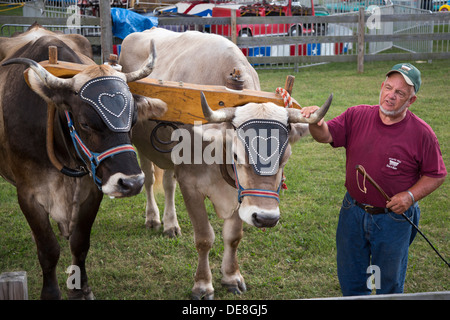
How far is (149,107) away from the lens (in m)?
3.55

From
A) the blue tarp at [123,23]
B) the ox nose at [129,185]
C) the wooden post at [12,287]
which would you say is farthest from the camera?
the blue tarp at [123,23]

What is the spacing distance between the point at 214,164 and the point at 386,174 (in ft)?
4.34

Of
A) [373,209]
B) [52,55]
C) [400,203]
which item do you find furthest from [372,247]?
[52,55]

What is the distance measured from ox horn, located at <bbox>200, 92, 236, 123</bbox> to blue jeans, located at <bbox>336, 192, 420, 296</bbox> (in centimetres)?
101

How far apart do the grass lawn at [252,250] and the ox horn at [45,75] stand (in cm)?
186

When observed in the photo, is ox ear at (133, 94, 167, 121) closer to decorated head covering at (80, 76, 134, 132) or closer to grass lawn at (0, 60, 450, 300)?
decorated head covering at (80, 76, 134, 132)

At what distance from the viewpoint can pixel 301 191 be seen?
6.27 m

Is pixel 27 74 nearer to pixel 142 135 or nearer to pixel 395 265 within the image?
pixel 142 135

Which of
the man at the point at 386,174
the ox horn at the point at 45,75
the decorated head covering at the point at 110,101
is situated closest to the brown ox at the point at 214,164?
the man at the point at 386,174

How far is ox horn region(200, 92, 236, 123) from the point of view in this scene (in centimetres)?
323

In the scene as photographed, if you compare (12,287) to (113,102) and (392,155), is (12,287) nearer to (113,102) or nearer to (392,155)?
(113,102)

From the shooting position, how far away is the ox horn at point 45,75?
10.1 ft

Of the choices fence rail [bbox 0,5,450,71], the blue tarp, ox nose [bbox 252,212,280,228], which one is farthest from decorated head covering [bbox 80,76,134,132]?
fence rail [bbox 0,5,450,71]

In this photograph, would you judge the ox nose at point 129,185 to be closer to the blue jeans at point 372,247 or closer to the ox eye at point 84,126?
the ox eye at point 84,126
